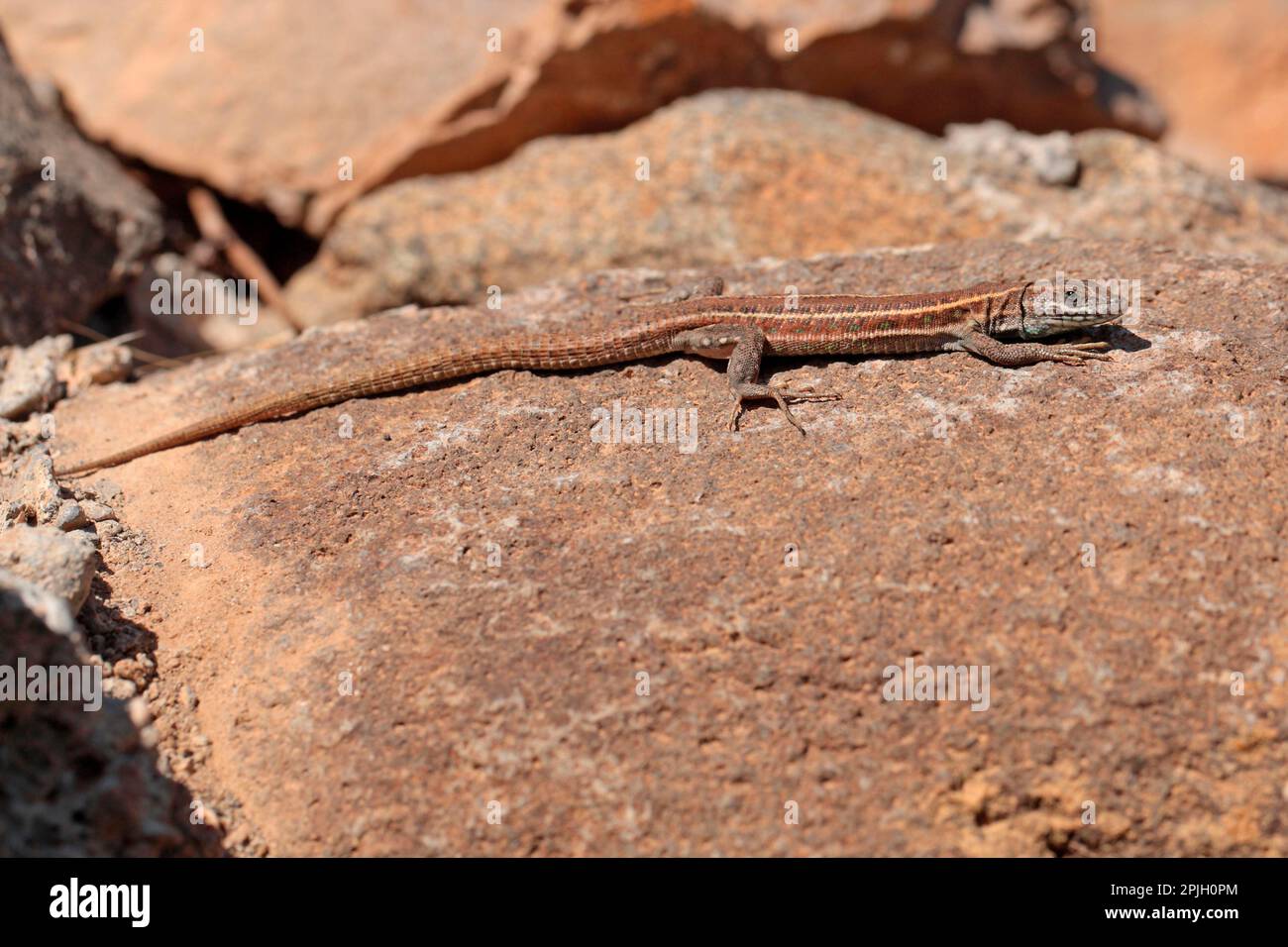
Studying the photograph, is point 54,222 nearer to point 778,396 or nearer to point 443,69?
point 443,69

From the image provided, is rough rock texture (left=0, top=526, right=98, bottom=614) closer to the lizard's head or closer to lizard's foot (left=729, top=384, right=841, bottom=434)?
lizard's foot (left=729, top=384, right=841, bottom=434)

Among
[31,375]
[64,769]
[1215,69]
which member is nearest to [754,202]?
[31,375]

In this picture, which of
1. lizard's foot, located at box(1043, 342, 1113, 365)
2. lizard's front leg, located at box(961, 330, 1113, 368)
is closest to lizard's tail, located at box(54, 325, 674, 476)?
lizard's front leg, located at box(961, 330, 1113, 368)

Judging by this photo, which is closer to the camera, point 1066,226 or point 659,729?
point 659,729
